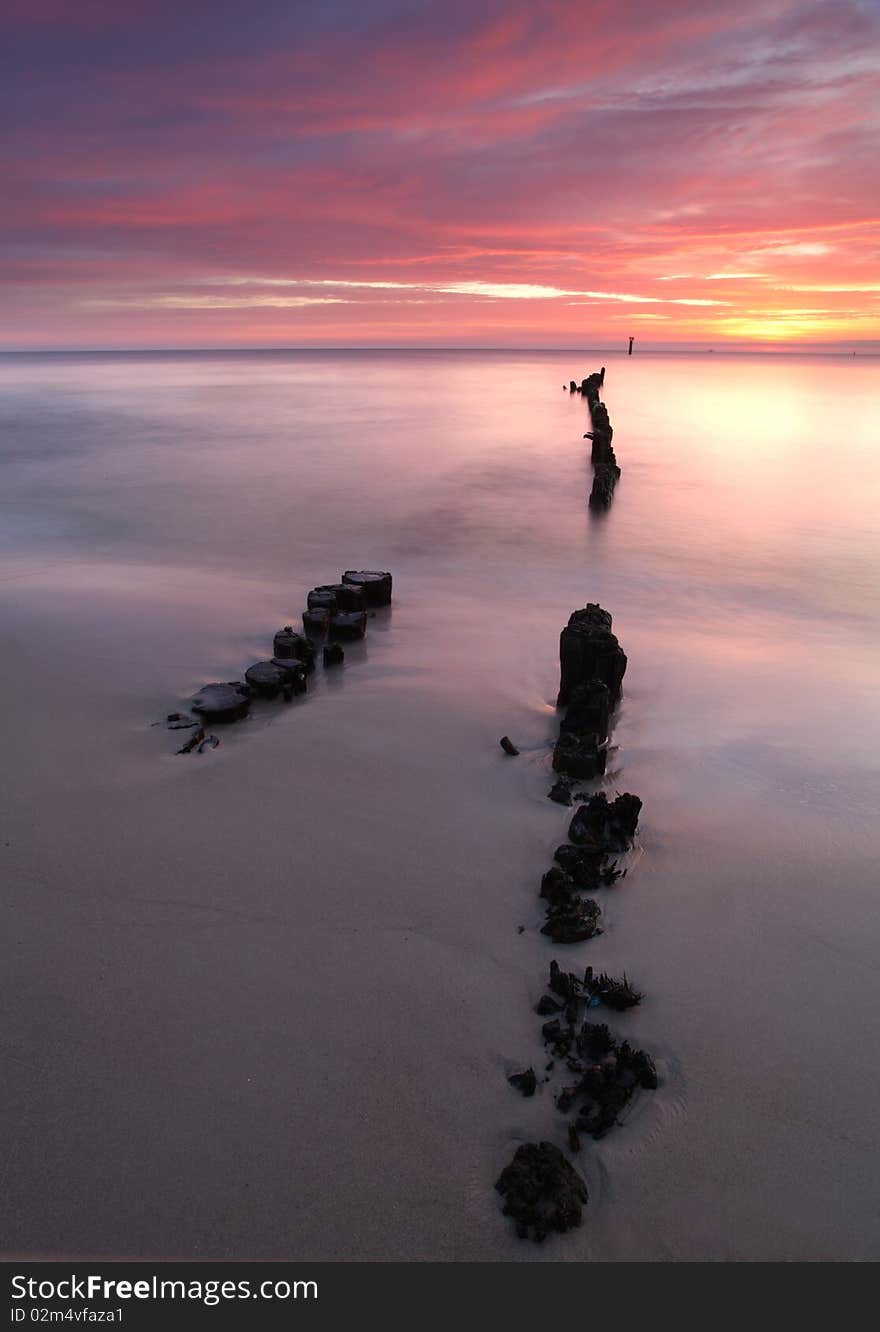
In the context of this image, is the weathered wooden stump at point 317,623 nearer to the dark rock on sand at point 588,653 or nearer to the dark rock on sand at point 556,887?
the dark rock on sand at point 588,653

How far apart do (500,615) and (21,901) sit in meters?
7.12

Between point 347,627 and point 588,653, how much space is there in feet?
9.87

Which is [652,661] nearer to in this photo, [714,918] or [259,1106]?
[714,918]

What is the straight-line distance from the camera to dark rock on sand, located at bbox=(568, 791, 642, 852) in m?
4.77

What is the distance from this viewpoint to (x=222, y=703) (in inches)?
247

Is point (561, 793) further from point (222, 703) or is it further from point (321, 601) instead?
point (321, 601)

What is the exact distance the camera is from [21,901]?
407 cm

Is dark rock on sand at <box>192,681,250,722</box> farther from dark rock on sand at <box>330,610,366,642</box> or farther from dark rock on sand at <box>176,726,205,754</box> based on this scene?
dark rock on sand at <box>330,610,366,642</box>

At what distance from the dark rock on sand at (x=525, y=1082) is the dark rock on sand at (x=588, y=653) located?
12.4 ft

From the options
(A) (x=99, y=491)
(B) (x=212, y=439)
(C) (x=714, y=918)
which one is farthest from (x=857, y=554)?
(B) (x=212, y=439)

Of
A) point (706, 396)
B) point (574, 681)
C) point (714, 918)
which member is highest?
point (706, 396)

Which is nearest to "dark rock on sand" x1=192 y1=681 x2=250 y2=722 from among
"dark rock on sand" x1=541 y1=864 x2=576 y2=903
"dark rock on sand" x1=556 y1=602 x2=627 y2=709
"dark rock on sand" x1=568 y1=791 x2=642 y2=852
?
"dark rock on sand" x1=556 y1=602 x2=627 y2=709

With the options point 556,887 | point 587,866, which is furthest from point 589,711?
point 556,887
